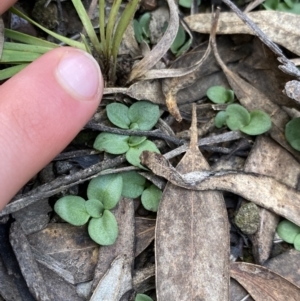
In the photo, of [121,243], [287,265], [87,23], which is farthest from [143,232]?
[87,23]

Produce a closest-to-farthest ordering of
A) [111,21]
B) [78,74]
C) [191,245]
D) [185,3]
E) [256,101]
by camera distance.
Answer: [78,74]
[191,245]
[111,21]
[256,101]
[185,3]

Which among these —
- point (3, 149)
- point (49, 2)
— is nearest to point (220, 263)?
point (3, 149)

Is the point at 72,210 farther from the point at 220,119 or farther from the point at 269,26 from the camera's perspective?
the point at 269,26

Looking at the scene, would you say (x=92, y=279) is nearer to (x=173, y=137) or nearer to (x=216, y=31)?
(x=173, y=137)

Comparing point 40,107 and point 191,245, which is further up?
point 40,107

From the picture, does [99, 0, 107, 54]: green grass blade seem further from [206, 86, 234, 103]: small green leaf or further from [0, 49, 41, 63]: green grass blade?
[206, 86, 234, 103]: small green leaf

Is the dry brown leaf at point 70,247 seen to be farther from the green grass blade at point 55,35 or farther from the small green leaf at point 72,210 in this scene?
the green grass blade at point 55,35
